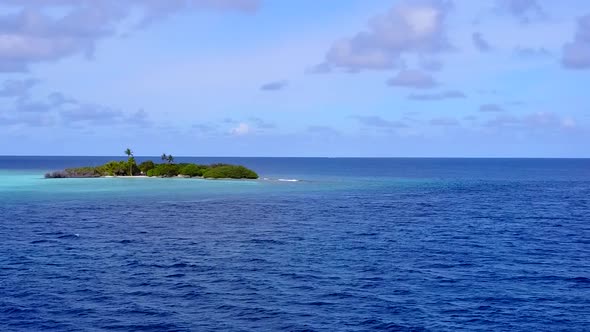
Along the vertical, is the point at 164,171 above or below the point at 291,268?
above

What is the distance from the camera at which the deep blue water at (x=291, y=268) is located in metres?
31.0

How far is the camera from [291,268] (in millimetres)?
42250

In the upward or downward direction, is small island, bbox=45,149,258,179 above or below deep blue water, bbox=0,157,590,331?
above

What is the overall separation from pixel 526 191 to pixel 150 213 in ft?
267

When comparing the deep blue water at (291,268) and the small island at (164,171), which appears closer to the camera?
the deep blue water at (291,268)

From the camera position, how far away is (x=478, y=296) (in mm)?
35062

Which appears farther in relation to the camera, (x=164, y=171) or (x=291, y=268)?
(x=164, y=171)

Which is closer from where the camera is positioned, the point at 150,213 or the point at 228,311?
the point at 228,311

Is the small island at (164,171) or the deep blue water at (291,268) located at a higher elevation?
the small island at (164,171)

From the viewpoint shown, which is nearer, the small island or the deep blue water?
the deep blue water

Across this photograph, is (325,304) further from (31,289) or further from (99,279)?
(31,289)

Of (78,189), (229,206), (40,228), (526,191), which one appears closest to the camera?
(40,228)

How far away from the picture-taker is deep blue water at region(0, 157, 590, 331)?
31031 mm

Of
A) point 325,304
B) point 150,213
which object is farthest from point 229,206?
point 325,304
